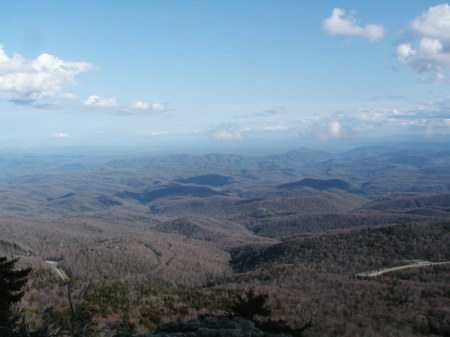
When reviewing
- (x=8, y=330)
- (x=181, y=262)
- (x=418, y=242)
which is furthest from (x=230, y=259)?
(x=8, y=330)

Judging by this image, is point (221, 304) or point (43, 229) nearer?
point (221, 304)

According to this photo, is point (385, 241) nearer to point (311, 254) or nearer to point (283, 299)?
point (311, 254)

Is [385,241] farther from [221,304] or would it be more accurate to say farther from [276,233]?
[276,233]

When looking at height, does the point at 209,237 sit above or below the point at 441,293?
below

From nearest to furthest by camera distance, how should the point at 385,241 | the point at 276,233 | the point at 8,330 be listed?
the point at 8,330 < the point at 385,241 < the point at 276,233

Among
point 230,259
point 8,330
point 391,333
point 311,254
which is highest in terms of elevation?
point 8,330

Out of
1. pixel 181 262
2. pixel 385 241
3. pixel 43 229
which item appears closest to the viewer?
pixel 385 241
